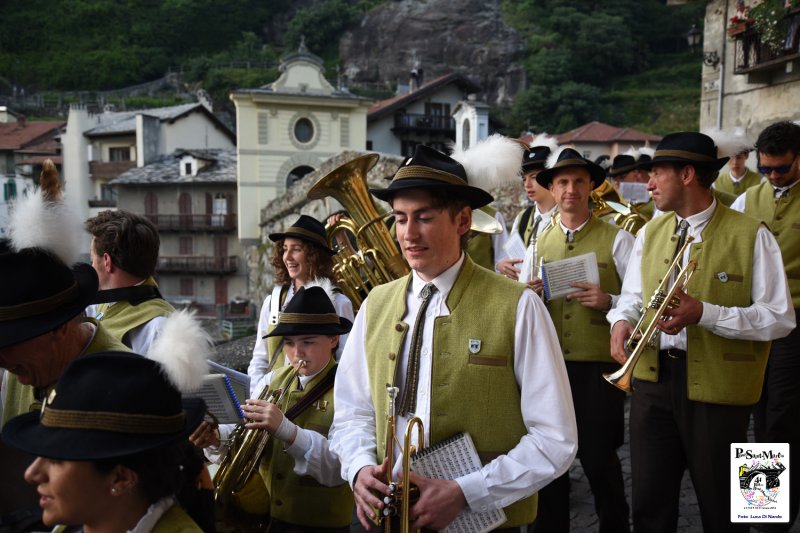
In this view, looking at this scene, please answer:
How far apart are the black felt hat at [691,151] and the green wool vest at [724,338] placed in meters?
0.29

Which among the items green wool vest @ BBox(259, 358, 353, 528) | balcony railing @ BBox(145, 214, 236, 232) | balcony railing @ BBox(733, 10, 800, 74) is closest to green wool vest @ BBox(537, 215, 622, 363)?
green wool vest @ BBox(259, 358, 353, 528)

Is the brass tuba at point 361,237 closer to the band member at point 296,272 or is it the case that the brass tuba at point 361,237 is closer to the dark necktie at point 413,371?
the band member at point 296,272

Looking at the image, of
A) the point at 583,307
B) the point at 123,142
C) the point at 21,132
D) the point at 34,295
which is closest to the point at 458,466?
the point at 34,295

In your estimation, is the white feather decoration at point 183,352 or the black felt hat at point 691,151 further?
the black felt hat at point 691,151

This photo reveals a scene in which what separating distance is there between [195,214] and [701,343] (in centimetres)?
3678

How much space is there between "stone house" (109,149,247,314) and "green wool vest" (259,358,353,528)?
34.2 m

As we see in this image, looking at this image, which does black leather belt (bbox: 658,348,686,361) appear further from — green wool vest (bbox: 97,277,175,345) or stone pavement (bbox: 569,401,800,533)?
green wool vest (bbox: 97,277,175,345)

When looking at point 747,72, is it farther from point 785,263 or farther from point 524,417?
point 524,417

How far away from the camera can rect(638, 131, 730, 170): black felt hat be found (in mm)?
3613

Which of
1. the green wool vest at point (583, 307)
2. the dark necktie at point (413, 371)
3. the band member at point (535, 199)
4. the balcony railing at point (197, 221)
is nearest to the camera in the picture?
the dark necktie at point (413, 371)

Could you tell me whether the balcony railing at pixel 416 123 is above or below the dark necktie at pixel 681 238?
above

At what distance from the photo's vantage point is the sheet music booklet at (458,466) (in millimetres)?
2389

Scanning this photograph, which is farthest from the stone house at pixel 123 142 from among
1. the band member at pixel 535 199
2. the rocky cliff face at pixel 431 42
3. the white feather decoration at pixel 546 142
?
the band member at pixel 535 199

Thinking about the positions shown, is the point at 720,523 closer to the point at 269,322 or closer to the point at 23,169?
the point at 269,322
